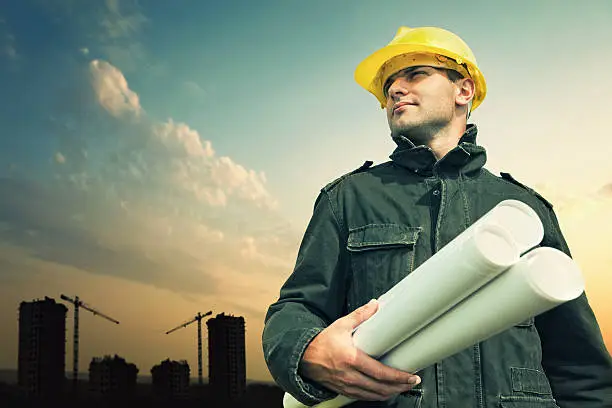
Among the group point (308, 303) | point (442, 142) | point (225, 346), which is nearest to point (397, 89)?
point (442, 142)

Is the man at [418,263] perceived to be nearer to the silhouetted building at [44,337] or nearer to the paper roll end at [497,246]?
the paper roll end at [497,246]

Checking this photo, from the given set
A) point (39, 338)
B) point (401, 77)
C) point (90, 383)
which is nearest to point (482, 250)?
point (401, 77)

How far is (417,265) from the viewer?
169 inches

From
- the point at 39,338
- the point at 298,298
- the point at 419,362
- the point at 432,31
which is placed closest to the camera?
the point at 419,362

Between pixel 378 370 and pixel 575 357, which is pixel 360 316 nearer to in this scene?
pixel 378 370

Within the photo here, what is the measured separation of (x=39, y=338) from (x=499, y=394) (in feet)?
216

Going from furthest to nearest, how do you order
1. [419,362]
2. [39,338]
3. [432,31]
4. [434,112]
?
[39,338], [432,31], [434,112], [419,362]

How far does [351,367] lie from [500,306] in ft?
2.94

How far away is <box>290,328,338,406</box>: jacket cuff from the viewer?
3.83 meters

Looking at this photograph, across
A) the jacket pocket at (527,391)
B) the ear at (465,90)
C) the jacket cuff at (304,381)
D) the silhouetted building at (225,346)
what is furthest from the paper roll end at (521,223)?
the silhouetted building at (225,346)

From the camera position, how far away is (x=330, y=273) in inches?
177

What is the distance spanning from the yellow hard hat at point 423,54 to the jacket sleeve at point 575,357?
1.79m

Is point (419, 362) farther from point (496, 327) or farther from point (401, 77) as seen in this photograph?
point (401, 77)

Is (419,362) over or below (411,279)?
below
